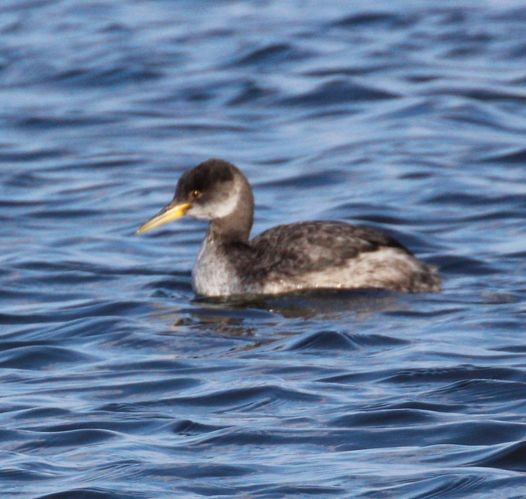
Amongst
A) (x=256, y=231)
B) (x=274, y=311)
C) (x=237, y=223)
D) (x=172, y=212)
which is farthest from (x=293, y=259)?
(x=256, y=231)

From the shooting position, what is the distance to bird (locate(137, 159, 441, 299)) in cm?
1288

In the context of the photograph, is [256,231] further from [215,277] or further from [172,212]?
[215,277]

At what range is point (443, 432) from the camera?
8.80 metres

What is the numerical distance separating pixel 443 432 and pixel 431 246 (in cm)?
604

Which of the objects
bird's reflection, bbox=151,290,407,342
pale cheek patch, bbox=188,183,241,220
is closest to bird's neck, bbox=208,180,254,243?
pale cheek patch, bbox=188,183,241,220

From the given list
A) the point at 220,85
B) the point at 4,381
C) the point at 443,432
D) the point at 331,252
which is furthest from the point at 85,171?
the point at 443,432

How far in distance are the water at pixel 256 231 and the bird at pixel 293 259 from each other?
0.25 meters

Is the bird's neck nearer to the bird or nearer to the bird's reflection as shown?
→ the bird

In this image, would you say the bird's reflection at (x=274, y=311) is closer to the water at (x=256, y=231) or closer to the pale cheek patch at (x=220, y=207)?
the water at (x=256, y=231)

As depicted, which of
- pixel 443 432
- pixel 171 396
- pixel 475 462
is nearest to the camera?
pixel 475 462

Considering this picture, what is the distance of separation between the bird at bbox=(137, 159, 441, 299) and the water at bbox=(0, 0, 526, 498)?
25cm

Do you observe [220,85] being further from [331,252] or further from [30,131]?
[331,252]

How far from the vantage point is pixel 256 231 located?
51.1 feet

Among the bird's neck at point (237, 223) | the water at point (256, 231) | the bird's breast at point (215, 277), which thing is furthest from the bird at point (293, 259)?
the water at point (256, 231)
